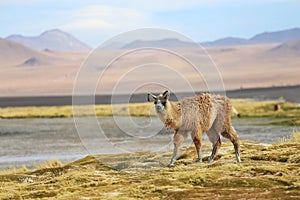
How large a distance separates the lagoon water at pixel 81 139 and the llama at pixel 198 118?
8.91 m

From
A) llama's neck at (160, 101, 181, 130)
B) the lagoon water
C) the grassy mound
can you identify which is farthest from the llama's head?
the lagoon water

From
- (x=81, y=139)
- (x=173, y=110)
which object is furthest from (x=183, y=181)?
(x=81, y=139)

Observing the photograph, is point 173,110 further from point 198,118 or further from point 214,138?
point 214,138

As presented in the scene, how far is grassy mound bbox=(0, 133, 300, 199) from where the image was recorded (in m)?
13.0

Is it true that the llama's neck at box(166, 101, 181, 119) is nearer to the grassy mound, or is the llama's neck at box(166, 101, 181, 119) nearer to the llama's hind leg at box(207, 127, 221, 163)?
the llama's hind leg at box(207, 127, 221, 163)

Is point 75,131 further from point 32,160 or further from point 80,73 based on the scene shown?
point 80,73

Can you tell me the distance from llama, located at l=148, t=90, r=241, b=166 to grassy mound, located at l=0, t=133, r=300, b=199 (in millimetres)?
689

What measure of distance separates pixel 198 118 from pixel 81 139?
25.9 meters

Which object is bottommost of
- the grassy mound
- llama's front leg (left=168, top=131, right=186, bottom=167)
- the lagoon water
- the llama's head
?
the lagoon water

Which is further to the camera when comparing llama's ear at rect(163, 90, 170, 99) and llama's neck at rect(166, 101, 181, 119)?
llama's neck at rect(166, 101, 181, 119)

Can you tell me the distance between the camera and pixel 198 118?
54.5ft

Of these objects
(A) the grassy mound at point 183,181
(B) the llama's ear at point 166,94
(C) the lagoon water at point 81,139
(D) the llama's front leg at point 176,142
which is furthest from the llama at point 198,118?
(C) the lagoon water at point 81,139

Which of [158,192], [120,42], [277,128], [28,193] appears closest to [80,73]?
[120,42]

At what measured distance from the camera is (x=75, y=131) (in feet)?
158
